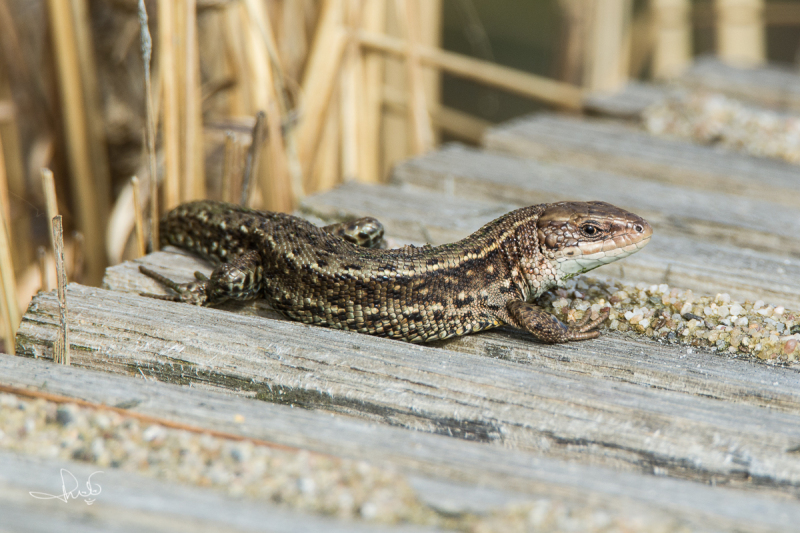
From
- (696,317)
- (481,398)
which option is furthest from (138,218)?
(696,317)

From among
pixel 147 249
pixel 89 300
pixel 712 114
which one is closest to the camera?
pixel 89 300

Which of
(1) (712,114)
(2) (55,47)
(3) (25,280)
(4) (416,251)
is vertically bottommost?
(3) (25,280)

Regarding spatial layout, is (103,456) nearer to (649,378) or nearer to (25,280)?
(649,378)

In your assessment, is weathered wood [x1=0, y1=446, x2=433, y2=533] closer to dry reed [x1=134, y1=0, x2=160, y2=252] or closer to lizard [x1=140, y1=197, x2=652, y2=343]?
lizard [x1=140, y1=197, x2=652, y2=343]

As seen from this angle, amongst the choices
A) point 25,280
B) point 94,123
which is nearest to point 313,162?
point 94,123

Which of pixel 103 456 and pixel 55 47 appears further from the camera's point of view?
pixel 55 47
